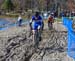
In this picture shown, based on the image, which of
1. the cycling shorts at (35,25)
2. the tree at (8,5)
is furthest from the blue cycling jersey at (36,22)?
the tree at (8,5)

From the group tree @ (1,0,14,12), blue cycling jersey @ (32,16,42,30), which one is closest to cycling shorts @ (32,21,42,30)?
blue cycling jersey @ (32,16,42,30)

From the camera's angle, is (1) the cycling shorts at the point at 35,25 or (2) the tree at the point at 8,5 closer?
(1) the cycling shorts at the point at 35,25

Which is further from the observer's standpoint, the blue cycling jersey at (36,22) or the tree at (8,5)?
the tree at (8,5)

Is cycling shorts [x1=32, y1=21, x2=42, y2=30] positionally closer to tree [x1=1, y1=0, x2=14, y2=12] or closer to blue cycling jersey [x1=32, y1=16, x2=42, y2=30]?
blue cycling jersey [x1=32, y1=16, x2=42, y2=30]

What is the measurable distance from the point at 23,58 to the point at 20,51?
1.78 meters

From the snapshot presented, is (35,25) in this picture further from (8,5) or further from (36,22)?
(8,5)

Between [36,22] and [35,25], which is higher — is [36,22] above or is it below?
above

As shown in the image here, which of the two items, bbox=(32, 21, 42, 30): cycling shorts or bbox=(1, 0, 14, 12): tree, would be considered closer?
bbox=(32, 21, 42, 30): cycling shorts

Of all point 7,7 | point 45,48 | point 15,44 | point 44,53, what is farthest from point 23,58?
point 7,7

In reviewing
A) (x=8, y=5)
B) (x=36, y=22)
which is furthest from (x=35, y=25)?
(x=8, y=5)

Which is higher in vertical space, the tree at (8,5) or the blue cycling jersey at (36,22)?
the blue cycling jersey at (36,22)

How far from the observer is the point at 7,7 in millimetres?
73375

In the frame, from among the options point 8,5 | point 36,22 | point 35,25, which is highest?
point 36,22

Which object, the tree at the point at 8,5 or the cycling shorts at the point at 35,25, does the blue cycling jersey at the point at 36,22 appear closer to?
the cycling shorts at the point at 35,25
